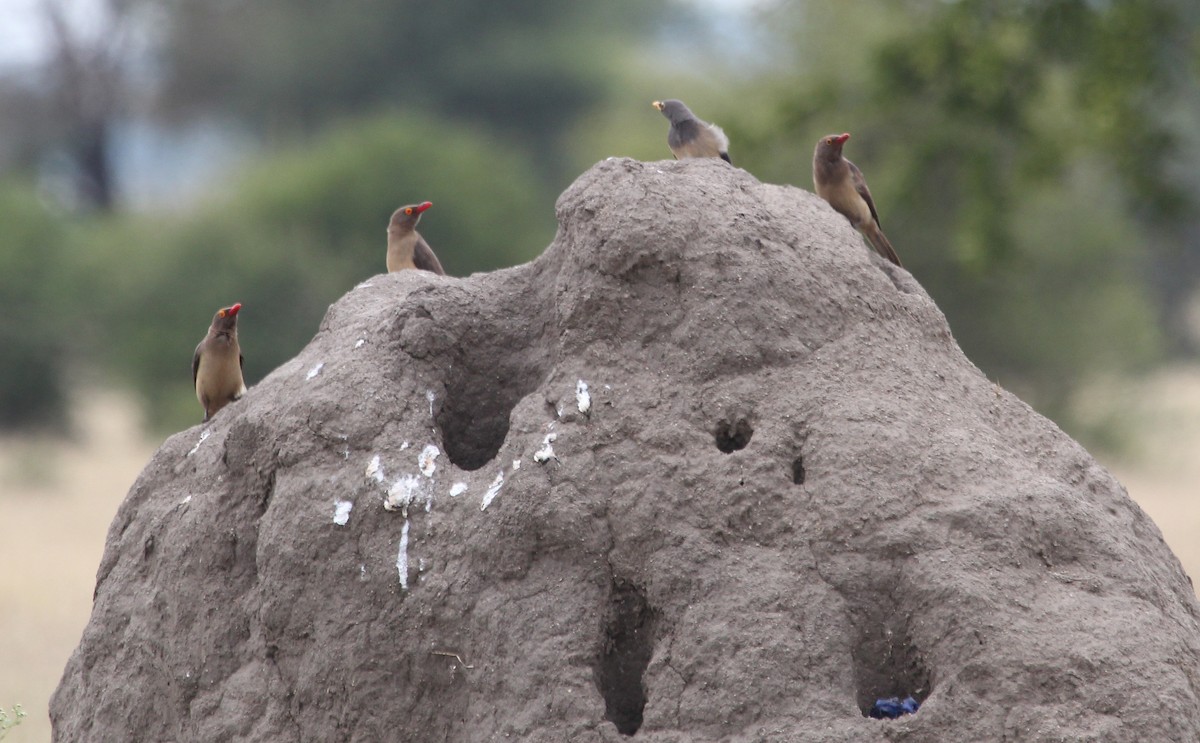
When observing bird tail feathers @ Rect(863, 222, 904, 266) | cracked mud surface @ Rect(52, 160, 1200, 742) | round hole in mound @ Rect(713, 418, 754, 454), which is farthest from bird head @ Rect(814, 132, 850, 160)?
round hole in mound @ Rect(713, 418, 754, 454)

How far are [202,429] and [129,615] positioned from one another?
2.17 feet

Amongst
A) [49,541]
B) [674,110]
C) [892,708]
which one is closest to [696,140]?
[674,110]

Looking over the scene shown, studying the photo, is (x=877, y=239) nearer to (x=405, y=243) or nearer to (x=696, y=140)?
(x=696, y=140)

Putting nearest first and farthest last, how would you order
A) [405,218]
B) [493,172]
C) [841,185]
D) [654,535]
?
[654,535] < [841,185] < [405,218] < [493,172]

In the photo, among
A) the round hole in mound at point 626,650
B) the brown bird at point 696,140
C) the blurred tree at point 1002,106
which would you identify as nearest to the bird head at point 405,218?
the brown bird at point 696,140

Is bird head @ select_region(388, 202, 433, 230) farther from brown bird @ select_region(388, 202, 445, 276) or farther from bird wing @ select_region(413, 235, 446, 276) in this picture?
bird wing @ select_region(413, 235, 446, 276)

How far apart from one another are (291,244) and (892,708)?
19.5m

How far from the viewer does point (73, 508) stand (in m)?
17.3

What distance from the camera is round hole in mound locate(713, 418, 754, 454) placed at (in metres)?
4.21

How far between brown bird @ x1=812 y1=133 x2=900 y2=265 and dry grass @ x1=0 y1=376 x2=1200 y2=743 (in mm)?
4110

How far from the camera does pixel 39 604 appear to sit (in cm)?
1140

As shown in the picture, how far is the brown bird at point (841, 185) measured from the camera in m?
5.46

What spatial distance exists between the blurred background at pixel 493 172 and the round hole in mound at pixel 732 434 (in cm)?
436

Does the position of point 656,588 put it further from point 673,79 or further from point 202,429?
point 673,79
